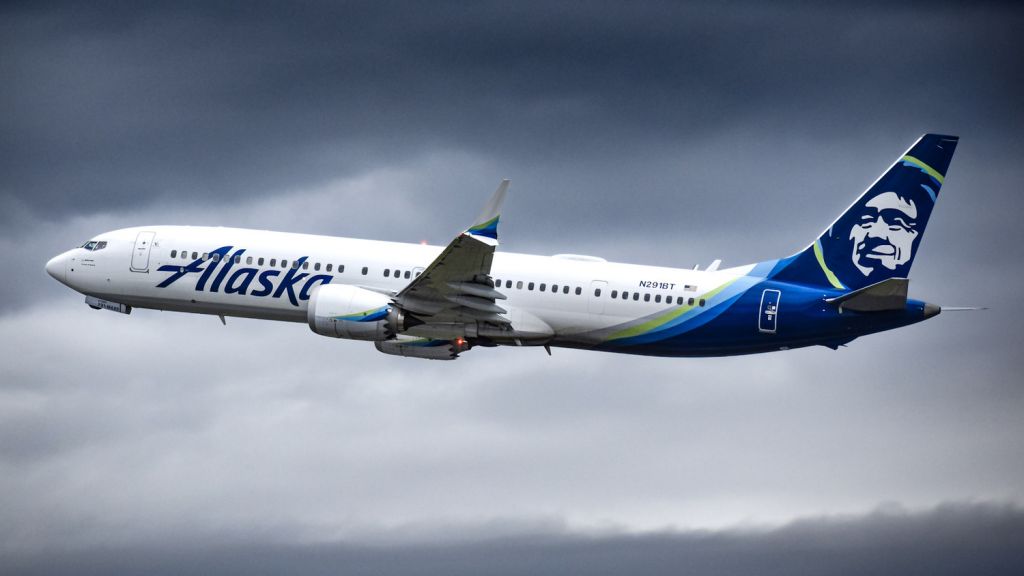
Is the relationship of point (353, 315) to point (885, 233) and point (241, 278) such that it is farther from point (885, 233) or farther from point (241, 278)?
point (885, 233)

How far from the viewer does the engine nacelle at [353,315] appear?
7388cm

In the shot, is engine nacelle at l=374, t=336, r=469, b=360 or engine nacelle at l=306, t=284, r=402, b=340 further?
engine nacelle at l=374, t=336, r=469, b=360

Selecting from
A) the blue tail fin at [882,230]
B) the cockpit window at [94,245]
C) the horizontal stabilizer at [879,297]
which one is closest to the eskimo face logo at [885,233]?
the blue tail fin at [882,230]

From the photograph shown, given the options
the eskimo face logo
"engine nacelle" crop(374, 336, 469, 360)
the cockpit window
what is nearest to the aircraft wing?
"engine nacelle" crop(374, 336, 469, 360)

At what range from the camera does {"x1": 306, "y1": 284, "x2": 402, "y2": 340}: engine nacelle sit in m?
73.9

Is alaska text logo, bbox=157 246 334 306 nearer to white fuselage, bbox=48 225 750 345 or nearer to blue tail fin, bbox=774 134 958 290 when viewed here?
white fuselage, bbox=48 225 750 345

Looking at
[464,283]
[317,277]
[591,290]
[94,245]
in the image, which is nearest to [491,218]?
[464,283]

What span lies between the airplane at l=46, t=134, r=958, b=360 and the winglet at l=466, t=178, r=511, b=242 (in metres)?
1.03

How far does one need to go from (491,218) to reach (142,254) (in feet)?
70.9

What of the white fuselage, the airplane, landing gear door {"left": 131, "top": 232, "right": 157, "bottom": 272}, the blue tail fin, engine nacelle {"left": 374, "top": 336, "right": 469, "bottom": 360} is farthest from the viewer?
landing gear door {"left": 131, "top": 232, "right": 157, "bottom": 272}

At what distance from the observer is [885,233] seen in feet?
248

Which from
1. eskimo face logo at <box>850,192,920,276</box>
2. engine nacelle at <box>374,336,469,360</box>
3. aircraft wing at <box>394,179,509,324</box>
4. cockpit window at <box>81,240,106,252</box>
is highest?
eskimo face logo at <box>850,192,920,276</box>

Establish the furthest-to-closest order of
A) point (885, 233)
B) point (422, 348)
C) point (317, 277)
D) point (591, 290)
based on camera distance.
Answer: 1. point (422, 348)
2. point (317, 277)
3. point (885, 233)
4. point (591, 290)

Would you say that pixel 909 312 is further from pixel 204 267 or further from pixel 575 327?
pixel 204 267
